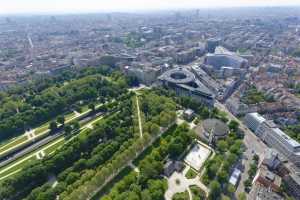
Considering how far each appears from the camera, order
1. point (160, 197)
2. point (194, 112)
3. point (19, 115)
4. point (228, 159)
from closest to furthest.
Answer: point (160, 197), point (228, 159), point (19, 115), point (194, 112)

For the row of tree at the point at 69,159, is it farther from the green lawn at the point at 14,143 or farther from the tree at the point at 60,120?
the green lawn at the point at 14,143

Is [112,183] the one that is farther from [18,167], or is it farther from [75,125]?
[75,125]

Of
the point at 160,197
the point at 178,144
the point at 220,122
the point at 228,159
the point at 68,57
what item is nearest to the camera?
the point at 160,197

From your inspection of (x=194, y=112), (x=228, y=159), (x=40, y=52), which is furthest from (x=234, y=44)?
(x=40, y=52)

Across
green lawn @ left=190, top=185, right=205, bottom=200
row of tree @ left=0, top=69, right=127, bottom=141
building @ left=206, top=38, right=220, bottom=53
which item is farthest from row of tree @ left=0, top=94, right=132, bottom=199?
building @ left=206, top=38, right=220, bottom=53

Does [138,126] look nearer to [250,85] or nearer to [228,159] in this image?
[228,159]

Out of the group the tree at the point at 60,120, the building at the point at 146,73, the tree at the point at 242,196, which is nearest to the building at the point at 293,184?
the tree at the point at 242,196

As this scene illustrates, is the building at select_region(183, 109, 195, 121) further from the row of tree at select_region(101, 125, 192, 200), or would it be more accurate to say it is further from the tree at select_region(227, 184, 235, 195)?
the tree at select_region(227, 184, 235, 195)
